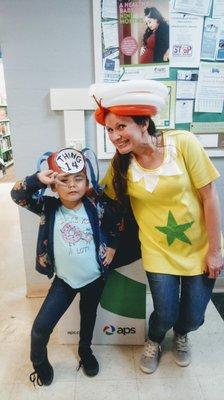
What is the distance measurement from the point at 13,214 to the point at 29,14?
7.89 ft

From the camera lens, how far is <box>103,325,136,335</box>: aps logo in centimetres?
156

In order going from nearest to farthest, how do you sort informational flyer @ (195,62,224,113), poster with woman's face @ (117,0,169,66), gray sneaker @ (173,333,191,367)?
gray sneaker @ (173,333,191,367)
poster with woman's face @ (117,0,169,66)
informational flyer @ (195,62,224,113)

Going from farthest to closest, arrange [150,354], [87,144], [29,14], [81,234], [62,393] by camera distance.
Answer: [87,144] → [29,14] → [150,354] → [62,393] → [81,234]

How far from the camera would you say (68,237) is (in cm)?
121

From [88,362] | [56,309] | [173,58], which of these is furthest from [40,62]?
[88,362]

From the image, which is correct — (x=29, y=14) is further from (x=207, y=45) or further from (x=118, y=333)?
(x=118, y=333)

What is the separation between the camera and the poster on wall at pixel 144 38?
157 centimetres

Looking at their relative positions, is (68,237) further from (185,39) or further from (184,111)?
(185,39)

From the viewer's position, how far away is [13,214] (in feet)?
11.7

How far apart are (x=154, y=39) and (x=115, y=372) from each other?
5.38 feet

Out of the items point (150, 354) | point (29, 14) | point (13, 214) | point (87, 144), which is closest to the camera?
point (150, 354)

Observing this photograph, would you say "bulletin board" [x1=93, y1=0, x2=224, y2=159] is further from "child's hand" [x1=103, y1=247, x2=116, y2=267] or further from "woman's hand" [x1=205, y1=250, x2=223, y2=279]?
"woman's hand" [x1=205, y1=250, x2=223, y2=279]

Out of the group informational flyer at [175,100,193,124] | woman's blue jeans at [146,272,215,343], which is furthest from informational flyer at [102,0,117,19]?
woman's blue jeans at [146,272,215,343]

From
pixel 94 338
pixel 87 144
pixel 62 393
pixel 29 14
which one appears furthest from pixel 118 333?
pixel 29 14
